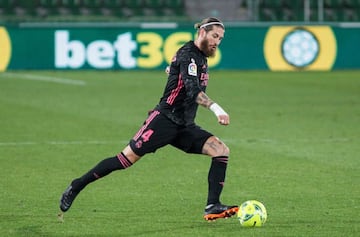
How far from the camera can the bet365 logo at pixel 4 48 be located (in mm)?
25500

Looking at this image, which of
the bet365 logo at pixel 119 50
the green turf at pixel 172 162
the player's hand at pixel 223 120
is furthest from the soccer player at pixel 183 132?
the bet365 logo at pixel 119 50

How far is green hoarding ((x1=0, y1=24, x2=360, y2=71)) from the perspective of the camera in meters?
25.9

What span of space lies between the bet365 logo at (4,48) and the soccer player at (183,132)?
17.3 meters

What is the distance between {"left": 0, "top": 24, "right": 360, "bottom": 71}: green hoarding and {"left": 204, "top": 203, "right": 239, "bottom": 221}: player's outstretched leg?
17.8 meters

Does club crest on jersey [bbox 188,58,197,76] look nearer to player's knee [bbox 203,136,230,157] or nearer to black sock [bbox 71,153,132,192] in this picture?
player's knee [bbox 203,136,230,157]

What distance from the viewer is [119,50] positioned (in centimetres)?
2616

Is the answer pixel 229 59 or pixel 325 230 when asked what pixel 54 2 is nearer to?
pixel 229 59

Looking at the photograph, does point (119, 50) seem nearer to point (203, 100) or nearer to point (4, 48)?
point (4, 48)

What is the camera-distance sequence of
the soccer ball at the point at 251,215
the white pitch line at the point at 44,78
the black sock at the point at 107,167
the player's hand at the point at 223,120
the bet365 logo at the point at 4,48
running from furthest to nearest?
the bet365 logo at the point at 4,48 < the white pitch line at the point at 44,78 < the black sock at the point at 107,167 < the soccer ball at the point at 251,215 < the player's hand at the point at 223,120

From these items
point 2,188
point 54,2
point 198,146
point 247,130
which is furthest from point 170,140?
point 54,2

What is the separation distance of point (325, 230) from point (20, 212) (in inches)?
115

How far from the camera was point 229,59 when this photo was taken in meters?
26.9

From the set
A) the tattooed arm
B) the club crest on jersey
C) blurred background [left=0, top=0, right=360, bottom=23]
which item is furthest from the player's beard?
blurred background [left=0, top=0, right=360, bottom=23]

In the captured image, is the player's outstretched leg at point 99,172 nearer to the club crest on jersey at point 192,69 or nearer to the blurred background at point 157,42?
the club crest on jersey at point 192,69
